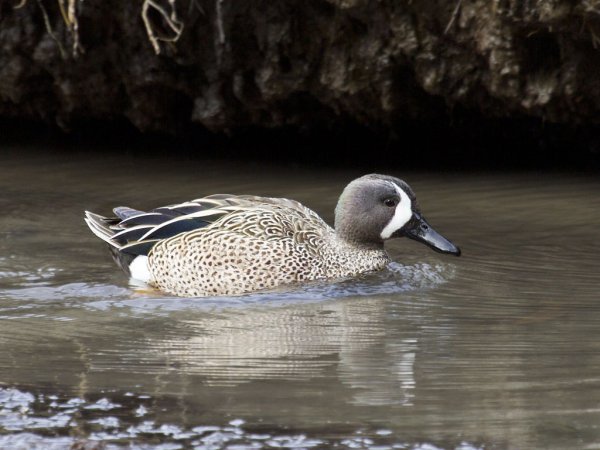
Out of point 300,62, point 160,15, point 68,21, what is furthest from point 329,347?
point 160,15

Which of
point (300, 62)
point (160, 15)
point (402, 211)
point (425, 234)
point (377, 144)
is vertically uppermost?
point (160, 15)

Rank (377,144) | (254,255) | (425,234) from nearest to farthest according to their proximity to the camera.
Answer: (254,255), (425,234), (377,144)

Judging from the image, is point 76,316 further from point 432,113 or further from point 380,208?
point 432,113

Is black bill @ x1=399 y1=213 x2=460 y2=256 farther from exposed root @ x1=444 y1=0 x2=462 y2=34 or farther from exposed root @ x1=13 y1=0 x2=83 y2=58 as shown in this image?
exposed root @ x1=13 y1=0 x2=83 y2=58

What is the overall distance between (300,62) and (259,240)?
304cm

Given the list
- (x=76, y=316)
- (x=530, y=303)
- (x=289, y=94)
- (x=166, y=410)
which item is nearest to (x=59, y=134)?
(x=289, y=94)

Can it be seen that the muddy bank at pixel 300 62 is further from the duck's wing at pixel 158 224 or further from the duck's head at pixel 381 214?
the duck's head at pixel 381 214

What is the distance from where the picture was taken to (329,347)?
5301 mm

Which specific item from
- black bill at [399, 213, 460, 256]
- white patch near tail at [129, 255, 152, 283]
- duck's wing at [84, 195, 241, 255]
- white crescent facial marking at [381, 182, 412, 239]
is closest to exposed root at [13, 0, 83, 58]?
duck's wing at [84, 195, 241, 255]

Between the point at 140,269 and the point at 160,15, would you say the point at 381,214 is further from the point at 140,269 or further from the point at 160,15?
the point at 160,15

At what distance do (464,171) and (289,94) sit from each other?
1519 mm

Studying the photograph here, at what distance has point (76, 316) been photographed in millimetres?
6027

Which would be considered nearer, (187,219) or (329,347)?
(329,347)

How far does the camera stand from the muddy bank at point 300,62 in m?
8.56
